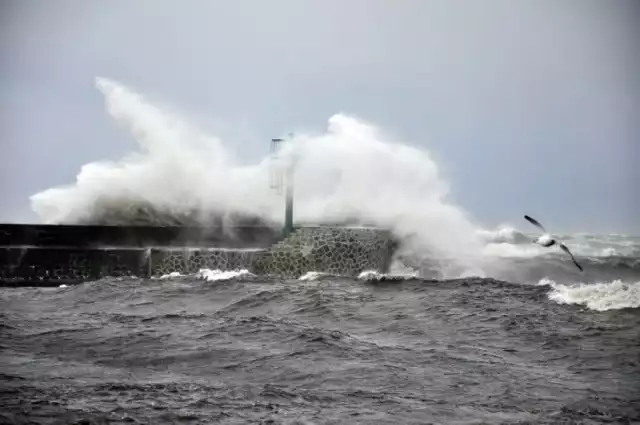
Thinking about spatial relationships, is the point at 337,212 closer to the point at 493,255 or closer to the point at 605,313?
the point at 493,255

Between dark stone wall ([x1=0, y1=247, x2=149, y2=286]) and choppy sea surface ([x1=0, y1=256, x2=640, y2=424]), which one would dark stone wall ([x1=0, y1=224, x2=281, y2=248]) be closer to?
dark stone wall ([x1=0, y1=247, x2=149, y2=286])

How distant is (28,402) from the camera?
2.67m

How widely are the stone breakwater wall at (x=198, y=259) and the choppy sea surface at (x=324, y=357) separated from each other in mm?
1619

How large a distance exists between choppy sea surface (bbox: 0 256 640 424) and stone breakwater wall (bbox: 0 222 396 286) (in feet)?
5.31

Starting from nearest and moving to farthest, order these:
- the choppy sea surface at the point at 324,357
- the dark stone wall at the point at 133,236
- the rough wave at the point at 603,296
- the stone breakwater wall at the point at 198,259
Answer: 1. the choppy sea surface at the point at 324,357
2. the rough wave at the point at 603,296
3. the stone breakwater wall at the point at 198,259
4. the dark stone wall at the point at 133,236

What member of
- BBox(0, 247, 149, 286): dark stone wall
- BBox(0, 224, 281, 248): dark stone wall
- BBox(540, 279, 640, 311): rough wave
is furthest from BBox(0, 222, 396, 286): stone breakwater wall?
BBox(540, 279, 640, 311): rough wave

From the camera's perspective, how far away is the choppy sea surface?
2.62 metres

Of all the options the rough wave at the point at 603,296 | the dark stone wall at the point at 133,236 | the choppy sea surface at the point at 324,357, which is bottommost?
the choppy sea surface at the point at 324,357

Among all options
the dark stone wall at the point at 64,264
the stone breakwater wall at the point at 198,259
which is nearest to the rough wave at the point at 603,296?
the stone breakwater wall at the point at 198,259

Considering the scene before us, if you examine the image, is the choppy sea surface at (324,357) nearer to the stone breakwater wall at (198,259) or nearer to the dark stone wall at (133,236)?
the stone breakwater wall at (198,259)

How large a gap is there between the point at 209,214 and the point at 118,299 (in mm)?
3089

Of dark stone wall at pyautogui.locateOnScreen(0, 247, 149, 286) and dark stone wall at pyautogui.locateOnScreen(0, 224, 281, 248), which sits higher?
dark stone wall at pyautogui.locateOnScreen(0, 224, 281, 248)

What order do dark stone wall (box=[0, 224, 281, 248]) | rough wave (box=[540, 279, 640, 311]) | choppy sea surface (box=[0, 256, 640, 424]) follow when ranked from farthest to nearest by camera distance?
dark stone wall (box=[0, 224, 281, 248]) < rough wave (box=[540, 279, 640, 311]) < choppy sea surface (box=[0, 256, 640, 424])

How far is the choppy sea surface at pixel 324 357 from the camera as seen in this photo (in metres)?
2.62
